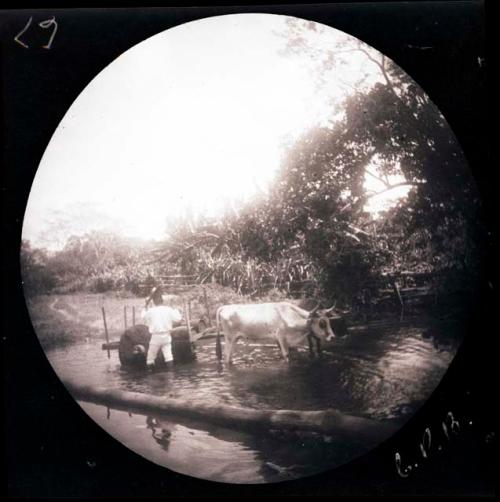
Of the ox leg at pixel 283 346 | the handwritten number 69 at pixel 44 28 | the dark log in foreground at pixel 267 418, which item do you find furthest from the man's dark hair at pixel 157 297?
the handwritten number 69 at pixel 44 28

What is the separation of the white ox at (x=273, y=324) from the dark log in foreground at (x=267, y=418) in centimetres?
22

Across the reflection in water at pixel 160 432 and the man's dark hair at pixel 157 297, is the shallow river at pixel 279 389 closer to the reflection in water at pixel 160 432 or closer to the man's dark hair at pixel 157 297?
the reflection in water at pixel 160 432

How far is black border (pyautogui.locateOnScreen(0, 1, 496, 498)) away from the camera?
2420mm

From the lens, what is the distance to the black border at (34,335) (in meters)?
2.42

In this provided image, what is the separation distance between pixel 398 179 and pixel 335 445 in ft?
3.67

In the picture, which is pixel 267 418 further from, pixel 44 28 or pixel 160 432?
pixel 44 28

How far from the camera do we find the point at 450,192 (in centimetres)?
244

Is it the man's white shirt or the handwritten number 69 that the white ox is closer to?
the man's white shirt

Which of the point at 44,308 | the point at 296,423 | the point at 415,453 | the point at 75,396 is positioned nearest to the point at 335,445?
the point at 296,423

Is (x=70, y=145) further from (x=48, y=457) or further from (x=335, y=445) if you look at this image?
(x=335, y=445)

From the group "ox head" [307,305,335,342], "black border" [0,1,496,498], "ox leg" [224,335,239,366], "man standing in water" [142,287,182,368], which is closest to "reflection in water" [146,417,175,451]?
"black border" [0,1,496,498]

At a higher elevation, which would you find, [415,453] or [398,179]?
[398,179]

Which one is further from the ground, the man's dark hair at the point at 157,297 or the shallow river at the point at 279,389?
the man's dark hair at the point at 157,297

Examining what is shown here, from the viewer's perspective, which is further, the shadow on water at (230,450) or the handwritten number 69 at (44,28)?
the handwritten number 69 at (44,28)
